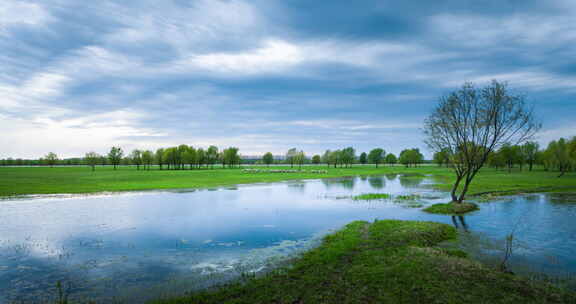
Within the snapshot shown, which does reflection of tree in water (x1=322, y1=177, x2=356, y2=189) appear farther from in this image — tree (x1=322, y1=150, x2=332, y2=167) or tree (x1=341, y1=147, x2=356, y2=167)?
tree (x1=322, y1=150, x2=332, y2=167)

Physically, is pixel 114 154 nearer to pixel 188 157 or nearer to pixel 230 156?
pixel 188 157

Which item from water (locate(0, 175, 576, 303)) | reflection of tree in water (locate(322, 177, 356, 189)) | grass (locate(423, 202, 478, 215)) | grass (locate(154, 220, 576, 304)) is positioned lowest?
reflection of tree in water (locate(322, 177, 356, 189))

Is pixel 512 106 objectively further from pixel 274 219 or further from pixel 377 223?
pixel 274 219

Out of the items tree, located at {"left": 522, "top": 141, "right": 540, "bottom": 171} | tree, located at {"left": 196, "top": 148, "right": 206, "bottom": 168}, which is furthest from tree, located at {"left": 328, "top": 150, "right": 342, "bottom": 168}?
tree, located at {"left": 522, "top": 141, "right": 540, "bottom": 171}

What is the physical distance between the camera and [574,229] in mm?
18375

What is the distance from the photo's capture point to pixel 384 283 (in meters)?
9.30

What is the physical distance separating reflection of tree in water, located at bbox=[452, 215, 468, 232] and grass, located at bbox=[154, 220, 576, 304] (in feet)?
24.3

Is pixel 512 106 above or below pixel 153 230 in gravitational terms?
above

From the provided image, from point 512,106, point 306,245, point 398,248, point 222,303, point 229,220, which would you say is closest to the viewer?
point 222,303

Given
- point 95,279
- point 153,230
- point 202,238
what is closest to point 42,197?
point 153,230

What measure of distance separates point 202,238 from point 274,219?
711 centimetres

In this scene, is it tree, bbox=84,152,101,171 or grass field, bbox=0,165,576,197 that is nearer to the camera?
grass field, bbox=0,165,576,197

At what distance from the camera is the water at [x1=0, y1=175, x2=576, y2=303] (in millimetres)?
10852

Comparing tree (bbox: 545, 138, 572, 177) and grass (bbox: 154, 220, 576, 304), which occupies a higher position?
tree (bbox: 545, 138, 572, 177)
